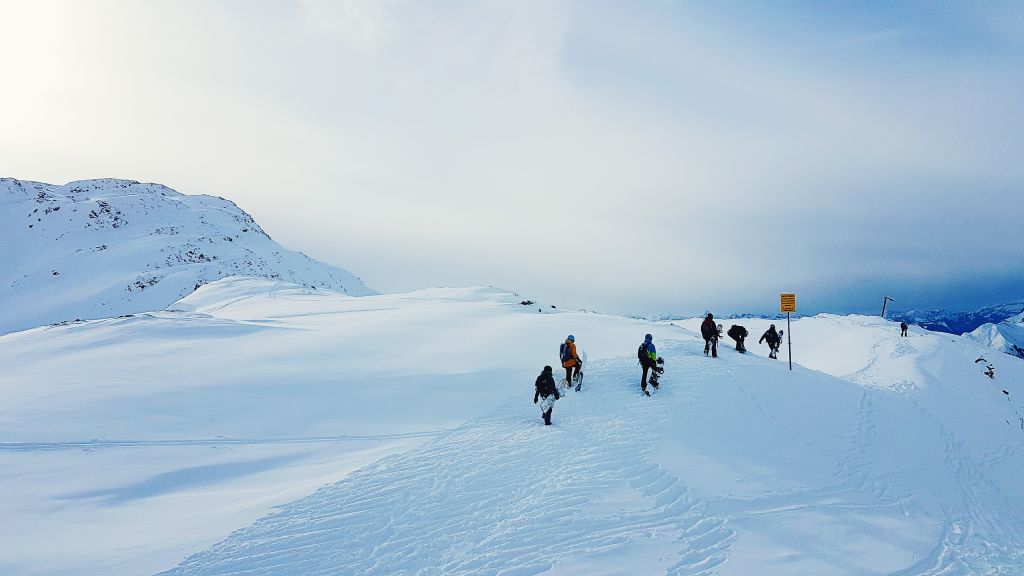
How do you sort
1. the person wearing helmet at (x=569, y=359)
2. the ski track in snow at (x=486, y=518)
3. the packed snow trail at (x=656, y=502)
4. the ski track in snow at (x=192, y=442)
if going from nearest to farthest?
the ski track in snow at (x=486, y=518), the packed snow trail at (x=656, y=502), the ski track in snow at (x=192, y=442), the person wearing helmet at (x=569, y=359)

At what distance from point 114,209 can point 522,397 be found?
11003cm

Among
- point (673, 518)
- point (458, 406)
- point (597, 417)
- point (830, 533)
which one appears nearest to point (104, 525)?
point (458, 406)

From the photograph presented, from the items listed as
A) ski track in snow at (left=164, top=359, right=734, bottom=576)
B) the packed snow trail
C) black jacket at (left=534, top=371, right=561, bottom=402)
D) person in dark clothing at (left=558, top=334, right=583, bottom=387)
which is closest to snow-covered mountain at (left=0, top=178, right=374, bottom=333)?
person in dark clothing at (left=558, top=334, right=583, bottom=387)

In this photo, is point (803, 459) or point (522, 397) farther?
point (522, 397)

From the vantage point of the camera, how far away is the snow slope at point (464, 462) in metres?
7.53

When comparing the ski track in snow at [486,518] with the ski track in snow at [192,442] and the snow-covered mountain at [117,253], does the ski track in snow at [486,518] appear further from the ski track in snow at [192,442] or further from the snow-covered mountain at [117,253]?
the snow-covered mountain at [117,253]

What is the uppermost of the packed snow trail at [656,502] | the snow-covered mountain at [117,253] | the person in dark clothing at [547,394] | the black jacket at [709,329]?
the snow-covered mountain at [117,253]

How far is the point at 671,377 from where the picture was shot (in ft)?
57.5

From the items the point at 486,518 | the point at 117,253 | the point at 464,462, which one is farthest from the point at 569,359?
the point at 117,253

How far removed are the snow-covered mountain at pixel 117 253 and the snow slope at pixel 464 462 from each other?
49534 mm

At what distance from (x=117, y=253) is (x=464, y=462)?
87.5 meters

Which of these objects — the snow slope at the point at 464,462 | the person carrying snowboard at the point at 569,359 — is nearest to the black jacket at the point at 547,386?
the snow slope at the point at 464,462

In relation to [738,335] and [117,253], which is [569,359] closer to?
[738,335]

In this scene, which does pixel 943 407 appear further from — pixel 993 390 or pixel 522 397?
pixel 522 397
